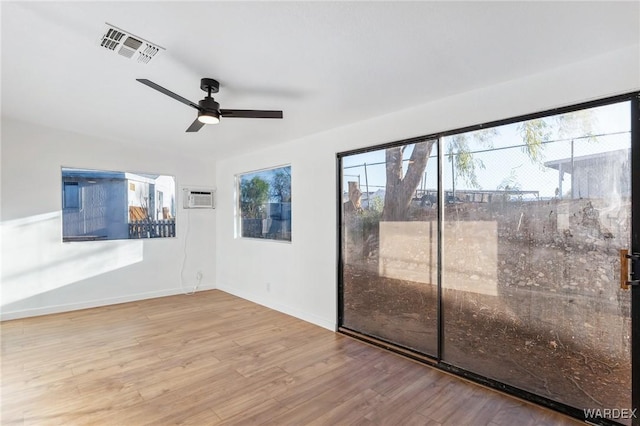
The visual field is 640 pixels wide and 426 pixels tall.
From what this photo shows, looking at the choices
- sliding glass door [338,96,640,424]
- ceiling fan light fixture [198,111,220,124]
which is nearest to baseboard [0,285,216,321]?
sliding glass door [338,96,640,424]

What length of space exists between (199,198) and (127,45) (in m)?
3.71

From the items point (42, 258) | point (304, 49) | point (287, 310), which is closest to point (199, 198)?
point (42, 258)

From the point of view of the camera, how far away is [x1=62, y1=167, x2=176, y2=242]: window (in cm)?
452

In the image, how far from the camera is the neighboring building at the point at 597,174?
2.00 meters

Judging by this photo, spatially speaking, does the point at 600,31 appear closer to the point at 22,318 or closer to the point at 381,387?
the point at 381,387

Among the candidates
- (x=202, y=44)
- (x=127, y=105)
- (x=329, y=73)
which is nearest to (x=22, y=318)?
(x=127, y=105)

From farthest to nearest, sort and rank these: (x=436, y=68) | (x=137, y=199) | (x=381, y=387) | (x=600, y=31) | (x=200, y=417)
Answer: (x=137, y=199)
(x=381, y=387)
(x=436, y=68)
(x=200, y=417)
(x=600, y=31)

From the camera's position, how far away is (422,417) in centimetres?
212

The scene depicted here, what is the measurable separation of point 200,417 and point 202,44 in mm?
2539

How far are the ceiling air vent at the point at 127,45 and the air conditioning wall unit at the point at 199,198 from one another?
345cm

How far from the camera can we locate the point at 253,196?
525 cm

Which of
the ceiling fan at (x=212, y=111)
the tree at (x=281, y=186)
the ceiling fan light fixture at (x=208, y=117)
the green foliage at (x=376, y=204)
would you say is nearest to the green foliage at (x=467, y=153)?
the green foliage at (x=376, y=204)

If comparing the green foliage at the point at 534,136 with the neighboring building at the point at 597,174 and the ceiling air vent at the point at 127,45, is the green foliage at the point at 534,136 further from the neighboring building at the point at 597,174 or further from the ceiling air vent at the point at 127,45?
the ceiling air vent at the point at 127,45

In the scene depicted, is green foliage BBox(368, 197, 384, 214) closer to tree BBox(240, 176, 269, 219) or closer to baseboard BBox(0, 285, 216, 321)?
tree BBox(240, 176, 269, 219)
